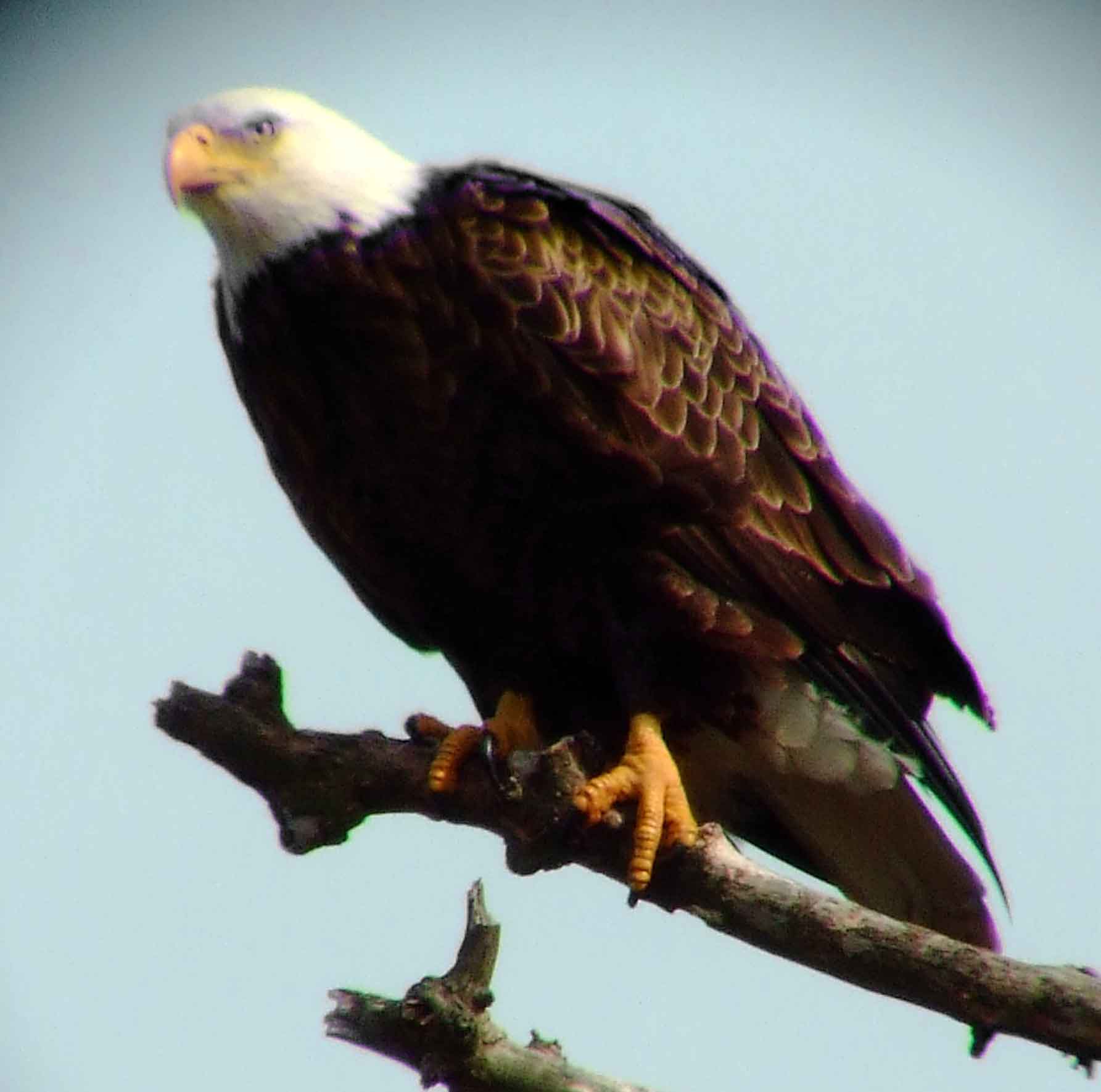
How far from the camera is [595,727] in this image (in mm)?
4168

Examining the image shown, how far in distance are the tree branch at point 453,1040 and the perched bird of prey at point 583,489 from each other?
58cm

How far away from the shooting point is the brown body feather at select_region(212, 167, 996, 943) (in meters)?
3.74

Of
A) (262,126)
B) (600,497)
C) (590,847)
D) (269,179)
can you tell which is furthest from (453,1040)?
(262,126)

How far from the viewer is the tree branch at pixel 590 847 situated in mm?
2967

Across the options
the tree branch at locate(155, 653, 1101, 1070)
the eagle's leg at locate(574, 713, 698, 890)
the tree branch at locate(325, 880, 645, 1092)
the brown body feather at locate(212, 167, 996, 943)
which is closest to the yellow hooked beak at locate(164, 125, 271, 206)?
the brown body feather at locate(212, 167, 996, 943)

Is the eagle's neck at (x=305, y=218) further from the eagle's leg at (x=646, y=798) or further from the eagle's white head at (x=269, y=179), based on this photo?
the eagle's leg at (x=646, y=798)

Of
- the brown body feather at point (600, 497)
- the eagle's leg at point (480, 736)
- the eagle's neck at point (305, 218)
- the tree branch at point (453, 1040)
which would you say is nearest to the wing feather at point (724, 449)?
the brown body feather at point (600, 497)

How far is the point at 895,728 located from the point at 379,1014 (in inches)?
60.7

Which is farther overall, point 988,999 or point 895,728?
point 895,728

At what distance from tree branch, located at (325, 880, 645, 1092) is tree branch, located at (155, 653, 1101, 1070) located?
47 centimetres

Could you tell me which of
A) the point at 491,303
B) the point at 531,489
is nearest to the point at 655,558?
the point at 531,489

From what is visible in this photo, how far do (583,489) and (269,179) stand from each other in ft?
3.50

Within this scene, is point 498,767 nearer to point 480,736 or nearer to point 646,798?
point 480,736

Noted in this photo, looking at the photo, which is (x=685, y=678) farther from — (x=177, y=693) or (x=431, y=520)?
(x=177, y=693)
